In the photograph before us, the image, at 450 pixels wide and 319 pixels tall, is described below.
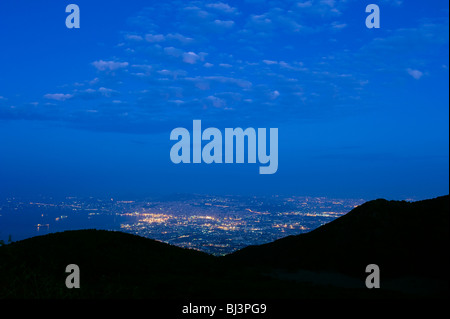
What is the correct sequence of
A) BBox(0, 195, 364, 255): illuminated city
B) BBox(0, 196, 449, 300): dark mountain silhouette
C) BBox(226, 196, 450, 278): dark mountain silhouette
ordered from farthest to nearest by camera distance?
BBox(0, 195, 364, 255): illuminated city
BBox(226, 196, 450, 278): dark mountain silhouette
BBox(0, 196, 449, 300): dark mountain silhouette

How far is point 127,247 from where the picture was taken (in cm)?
3450

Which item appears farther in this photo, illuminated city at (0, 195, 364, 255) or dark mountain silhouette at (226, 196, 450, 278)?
illuminated city at (0, 195, 364, 255)

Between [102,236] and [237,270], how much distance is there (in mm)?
15053

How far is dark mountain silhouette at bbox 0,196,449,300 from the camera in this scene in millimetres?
21516

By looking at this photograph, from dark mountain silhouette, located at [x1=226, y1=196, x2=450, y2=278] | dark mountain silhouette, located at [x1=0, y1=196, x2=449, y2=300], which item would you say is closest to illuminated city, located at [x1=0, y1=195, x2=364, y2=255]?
dark mountain silhouette, located at [x1=226, y1=196, x2=450, y2=278]

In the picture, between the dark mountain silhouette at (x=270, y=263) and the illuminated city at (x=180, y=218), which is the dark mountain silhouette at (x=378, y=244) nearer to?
the dark mountain silhouette at (x=270, y=263)

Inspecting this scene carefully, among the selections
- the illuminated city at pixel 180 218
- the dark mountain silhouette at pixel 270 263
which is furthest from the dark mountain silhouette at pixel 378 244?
the illuminated city at pixel 180 218

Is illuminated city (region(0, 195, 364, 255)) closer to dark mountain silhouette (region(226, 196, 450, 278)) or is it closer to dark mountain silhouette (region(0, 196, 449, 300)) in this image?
dark mountain silhouette (region(226, 196, 450, 278))

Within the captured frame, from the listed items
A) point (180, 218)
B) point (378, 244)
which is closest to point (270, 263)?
point (378, 244)

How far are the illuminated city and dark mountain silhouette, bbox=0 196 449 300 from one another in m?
26.3

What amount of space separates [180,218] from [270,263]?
87.8m
